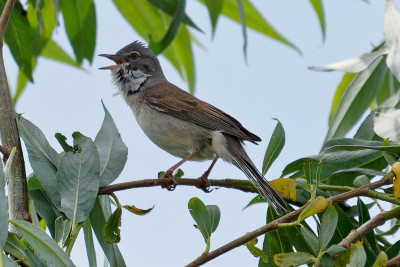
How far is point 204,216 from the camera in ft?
7.74

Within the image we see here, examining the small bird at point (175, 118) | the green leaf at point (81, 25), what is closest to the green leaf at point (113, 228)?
the small bird at point (175, 118)

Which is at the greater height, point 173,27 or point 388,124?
point 173,27

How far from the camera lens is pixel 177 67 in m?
4.98

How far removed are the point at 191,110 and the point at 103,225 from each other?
211 centimetres

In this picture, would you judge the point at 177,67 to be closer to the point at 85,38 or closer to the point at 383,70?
the point at 85,38

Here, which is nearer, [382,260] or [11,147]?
[382,260]

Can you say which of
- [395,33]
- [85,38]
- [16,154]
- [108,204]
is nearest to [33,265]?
[16,154]

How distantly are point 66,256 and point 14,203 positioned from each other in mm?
310

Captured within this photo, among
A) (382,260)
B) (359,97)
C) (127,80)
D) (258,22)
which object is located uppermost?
(258,22)

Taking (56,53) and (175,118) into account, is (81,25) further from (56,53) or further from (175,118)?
(56,53)

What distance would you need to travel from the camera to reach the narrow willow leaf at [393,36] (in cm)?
305

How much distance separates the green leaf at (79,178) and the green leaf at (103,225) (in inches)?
9.9

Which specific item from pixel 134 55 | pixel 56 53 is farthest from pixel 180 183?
pixel 56 53

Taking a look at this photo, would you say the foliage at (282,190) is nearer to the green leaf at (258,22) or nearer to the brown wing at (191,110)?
the brown wing at (191,110)
